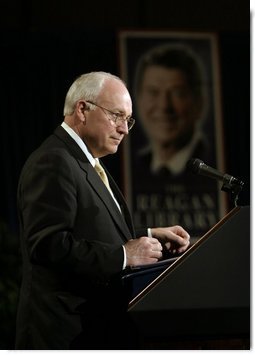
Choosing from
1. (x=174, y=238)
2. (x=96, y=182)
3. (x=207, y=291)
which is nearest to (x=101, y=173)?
(x=96, y=182)

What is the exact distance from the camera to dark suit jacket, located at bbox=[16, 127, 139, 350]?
5.38 ft

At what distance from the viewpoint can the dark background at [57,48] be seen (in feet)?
16.4

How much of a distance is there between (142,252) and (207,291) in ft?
0.68

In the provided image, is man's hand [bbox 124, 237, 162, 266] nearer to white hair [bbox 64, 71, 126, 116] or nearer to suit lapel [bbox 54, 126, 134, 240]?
suit lapel [bbox 54, 126, 134, 240]

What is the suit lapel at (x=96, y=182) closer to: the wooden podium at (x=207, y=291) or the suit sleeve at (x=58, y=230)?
the suit sleeve at (x=58, y=230)

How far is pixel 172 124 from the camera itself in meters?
5.22

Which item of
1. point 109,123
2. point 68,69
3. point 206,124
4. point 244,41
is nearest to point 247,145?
point 206,124

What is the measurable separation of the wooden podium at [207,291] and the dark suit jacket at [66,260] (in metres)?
0.18

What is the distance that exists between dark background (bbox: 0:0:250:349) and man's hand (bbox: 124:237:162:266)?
132 inches

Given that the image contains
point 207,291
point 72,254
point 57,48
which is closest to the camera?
point 207,291

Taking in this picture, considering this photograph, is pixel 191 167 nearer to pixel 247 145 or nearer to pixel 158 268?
pixel 158 268

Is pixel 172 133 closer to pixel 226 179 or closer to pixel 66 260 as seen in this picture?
pixel 226 179

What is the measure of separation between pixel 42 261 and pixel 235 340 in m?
0.46

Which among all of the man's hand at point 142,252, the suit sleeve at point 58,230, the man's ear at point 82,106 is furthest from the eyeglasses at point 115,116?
the man's hand at point 142,252
